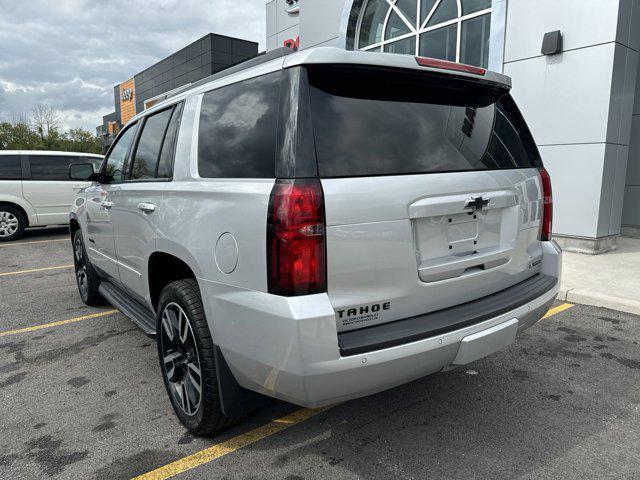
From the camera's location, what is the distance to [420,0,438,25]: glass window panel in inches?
380

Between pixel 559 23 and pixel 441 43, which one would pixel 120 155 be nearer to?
pixel 559 23

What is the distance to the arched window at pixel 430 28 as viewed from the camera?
8.84 m

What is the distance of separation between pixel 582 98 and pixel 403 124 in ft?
21.0

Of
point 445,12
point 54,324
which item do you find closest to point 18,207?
point 54,324

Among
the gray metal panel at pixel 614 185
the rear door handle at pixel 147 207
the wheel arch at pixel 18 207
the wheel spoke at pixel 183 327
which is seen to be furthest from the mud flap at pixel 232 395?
the wheel arch at pixel 18 207

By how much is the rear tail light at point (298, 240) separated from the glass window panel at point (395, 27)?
9605 millimetres

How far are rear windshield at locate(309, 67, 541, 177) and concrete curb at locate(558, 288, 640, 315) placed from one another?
3.01 metres

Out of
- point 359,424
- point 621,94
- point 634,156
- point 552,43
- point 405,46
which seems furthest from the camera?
point 405,46

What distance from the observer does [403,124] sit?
224 cm

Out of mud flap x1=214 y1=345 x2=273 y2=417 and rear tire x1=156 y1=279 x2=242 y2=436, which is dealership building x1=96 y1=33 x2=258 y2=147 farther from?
mud flap x1=214 y1=345 x2=273 y2=417

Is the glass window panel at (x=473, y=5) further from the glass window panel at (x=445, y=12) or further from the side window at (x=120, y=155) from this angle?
the side window at (x=120, y=155)

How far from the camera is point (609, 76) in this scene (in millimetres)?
6879

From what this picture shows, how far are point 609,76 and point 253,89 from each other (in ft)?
22.0

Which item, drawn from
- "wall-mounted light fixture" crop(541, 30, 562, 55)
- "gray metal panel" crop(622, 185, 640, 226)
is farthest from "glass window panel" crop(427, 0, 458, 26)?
"gray metal panel" crop(622, 185, 640, 226)
